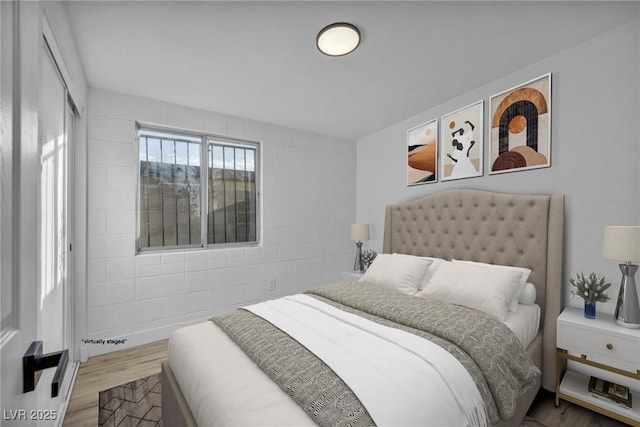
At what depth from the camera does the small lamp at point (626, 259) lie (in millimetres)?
1759

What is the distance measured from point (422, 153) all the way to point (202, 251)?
273 centimetres

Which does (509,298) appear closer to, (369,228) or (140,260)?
(369,228)

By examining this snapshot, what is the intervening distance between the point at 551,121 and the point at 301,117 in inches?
96.1

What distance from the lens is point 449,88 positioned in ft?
9.17

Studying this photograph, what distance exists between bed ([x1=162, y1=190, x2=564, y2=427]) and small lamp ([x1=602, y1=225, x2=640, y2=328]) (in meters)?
0.38

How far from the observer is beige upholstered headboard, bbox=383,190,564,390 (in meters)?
2.24

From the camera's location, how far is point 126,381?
7.77ft

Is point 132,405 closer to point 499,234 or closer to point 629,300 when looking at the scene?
point 499,234

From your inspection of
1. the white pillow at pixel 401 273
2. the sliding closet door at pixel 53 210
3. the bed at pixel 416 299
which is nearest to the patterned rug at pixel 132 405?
the bed at pixel 416 299

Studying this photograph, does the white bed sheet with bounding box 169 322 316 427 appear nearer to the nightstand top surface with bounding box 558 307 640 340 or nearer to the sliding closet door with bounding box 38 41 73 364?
the sliding closet door with bounding box 38 41 73 364

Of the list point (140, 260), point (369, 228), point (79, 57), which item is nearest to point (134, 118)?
point (79, 57)

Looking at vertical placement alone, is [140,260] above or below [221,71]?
below

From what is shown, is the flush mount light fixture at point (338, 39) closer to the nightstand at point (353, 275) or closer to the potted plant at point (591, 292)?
the potted plant at point (591, 292)

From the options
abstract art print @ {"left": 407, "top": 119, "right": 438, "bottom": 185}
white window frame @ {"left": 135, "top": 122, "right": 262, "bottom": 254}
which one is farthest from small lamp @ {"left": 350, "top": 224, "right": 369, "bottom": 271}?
white window frame @ {"left": 135, "top": 122, "right": 262, "bottom": 254}
